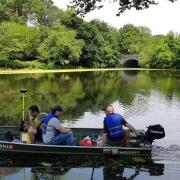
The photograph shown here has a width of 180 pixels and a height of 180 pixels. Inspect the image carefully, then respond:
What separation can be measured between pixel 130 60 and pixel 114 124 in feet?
352

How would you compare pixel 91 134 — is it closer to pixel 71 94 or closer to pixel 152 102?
pixel 152 102

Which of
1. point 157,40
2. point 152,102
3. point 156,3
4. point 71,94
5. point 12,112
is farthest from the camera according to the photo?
point 157,40

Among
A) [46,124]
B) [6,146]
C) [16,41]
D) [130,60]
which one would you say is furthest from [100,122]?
[130,60]

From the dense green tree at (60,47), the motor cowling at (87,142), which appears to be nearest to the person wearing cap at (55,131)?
the motor cowling at (87,142)

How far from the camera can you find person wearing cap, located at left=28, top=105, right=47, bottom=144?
14.3 meters

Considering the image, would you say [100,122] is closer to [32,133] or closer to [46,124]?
[32,133]

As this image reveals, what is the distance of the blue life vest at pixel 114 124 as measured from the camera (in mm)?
13891

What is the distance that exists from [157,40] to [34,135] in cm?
10593

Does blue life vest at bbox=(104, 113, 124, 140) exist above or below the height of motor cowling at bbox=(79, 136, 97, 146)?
above

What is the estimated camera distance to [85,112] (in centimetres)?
2619

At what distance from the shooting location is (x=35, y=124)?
562 inches

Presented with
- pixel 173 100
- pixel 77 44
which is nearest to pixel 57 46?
pixel 77 44

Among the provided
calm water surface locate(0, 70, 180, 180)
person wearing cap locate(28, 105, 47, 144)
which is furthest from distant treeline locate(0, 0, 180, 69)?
person wearing cap locate(28, 105, 47, 144)

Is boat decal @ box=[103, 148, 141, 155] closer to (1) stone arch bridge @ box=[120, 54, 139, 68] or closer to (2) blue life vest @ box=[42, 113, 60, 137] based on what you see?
(2) blue life vest @ box=[42, 113, 60, 137]
